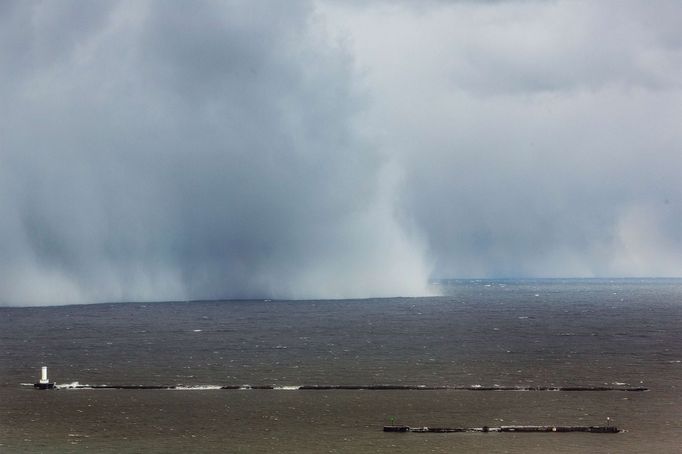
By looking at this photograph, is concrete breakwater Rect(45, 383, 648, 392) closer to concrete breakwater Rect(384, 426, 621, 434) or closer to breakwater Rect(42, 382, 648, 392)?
breakwater Rect(42, 382, 648, 392)

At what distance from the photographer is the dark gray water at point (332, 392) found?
4838 cm

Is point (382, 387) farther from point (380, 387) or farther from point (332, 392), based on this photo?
point (332, 392)

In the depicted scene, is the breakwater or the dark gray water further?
the breakwater

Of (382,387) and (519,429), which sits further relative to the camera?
(382,387)

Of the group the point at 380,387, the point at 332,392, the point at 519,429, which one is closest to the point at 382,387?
the point at 380,387

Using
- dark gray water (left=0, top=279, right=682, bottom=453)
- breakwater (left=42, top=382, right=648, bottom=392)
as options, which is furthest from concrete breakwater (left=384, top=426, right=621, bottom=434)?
breakwater (left=42, top=382, right=648, bottom=392)

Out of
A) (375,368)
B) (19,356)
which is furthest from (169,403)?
(19,356)

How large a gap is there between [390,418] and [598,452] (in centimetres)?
1356

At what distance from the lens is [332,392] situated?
6500 cm

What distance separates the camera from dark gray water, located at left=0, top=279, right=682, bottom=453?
4838 cm

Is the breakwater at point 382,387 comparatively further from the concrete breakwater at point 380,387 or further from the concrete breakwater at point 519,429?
the concrete breakwater at point 519,429

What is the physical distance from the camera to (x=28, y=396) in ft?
211

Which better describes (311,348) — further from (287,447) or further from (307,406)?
(287,447)

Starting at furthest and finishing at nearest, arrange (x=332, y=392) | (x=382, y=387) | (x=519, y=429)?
(x=382, y=387) < (x=332, y=392) < (x=519, y=429)
